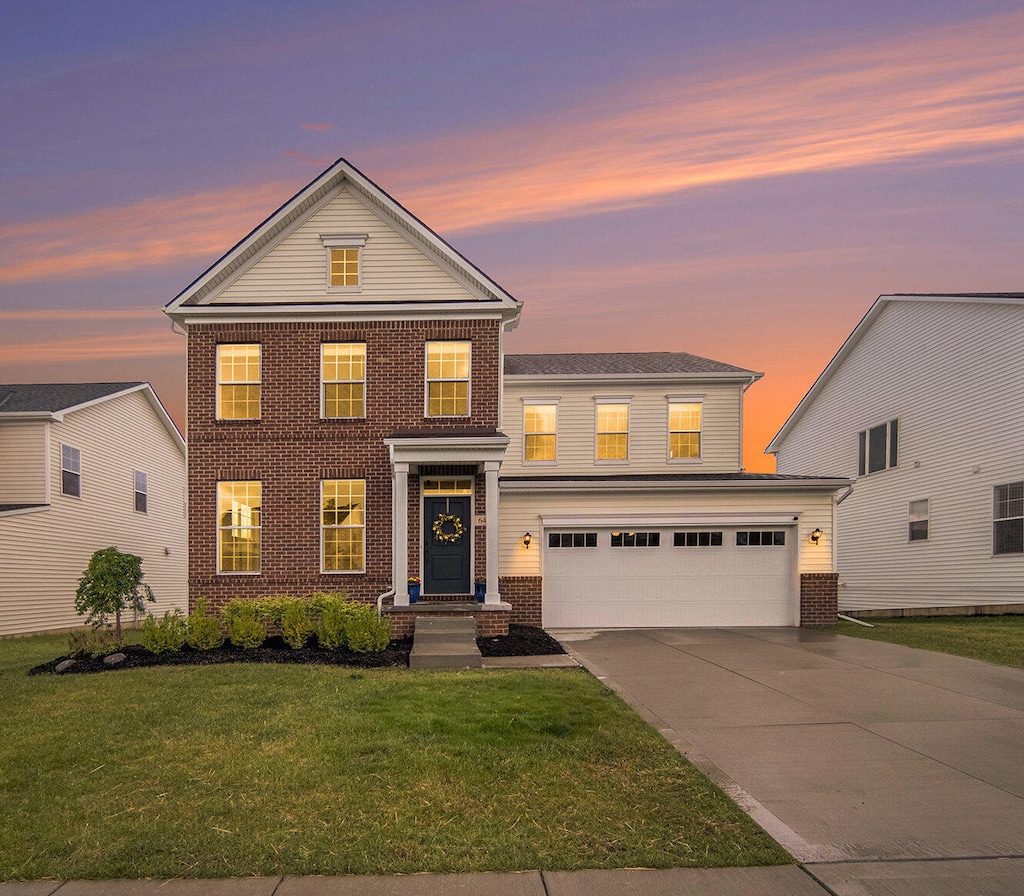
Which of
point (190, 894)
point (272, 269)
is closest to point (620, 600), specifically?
point (272, 269)

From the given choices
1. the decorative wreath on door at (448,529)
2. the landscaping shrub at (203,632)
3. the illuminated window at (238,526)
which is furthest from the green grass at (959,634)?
the illuminated window at (238,526)

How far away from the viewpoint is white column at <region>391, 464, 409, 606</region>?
16.5 m

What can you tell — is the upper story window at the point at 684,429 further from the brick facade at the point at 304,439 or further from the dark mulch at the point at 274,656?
the dark mulch at the point at 274,656

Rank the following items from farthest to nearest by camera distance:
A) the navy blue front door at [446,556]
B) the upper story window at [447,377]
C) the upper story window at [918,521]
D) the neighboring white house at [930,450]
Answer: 1. the upper story window at [918,521]
2. the neighboring white house at [930,450]
3. the upper story window at [447,377]
4. the navy blue front door at [446,556]

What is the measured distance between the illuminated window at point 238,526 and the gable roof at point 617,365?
29.9 feet

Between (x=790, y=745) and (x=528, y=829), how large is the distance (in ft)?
11.9

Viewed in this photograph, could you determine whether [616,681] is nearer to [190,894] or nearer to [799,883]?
[799,883]

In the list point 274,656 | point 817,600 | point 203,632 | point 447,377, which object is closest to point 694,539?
point 817,600

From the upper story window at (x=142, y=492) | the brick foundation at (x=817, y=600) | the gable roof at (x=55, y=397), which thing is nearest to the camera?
the brick foundation at (x=817, y=600)

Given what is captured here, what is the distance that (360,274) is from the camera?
18.6 m

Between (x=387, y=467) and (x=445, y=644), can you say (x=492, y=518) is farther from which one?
(x=445, y=644)

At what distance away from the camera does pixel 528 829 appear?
5551mm

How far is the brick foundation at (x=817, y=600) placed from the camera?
1972cm

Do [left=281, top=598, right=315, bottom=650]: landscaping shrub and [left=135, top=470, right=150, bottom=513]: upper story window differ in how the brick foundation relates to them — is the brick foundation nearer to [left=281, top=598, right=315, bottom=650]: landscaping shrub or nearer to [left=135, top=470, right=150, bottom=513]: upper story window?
[left=281, top=598, right=315, bottom=650]: landscaping shrub
